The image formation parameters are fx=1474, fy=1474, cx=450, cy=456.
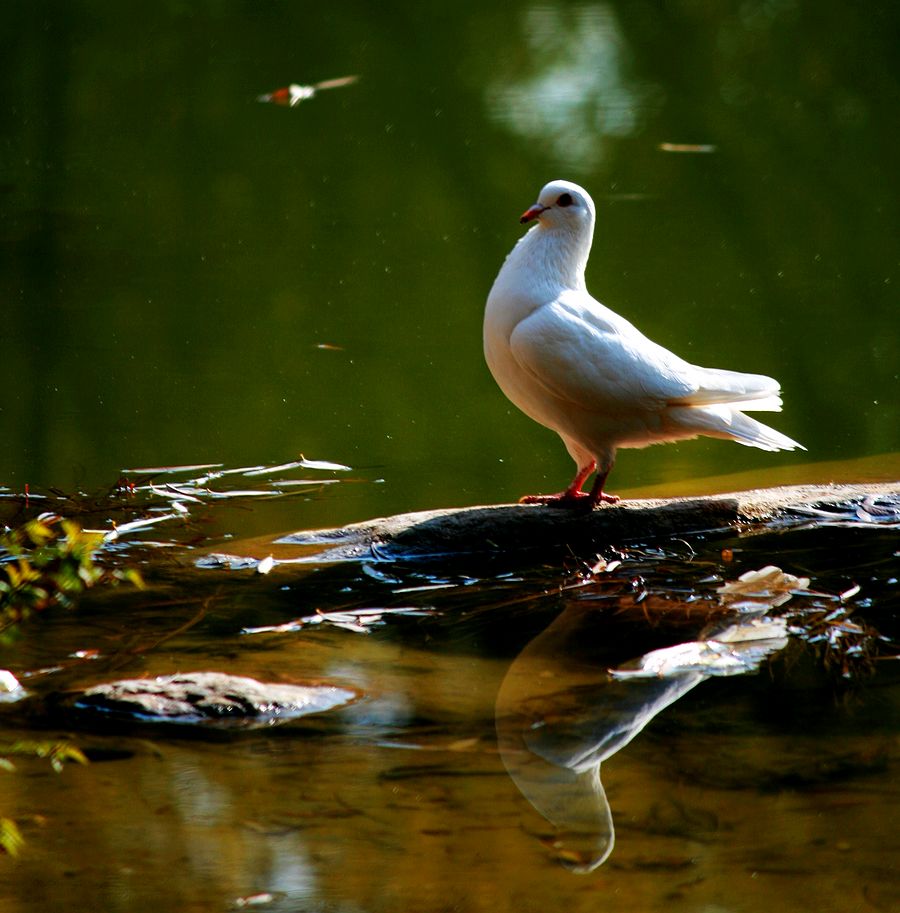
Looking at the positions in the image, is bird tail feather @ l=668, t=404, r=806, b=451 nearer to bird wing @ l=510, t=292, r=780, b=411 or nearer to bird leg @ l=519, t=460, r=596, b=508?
bird wing @ l=510, t=292, r=780, b=411

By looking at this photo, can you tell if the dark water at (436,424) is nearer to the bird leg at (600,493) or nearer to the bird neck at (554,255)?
the bird leg at (600,493)

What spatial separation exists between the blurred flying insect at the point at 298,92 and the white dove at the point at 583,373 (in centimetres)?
609

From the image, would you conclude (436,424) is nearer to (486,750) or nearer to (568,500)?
(568,500)

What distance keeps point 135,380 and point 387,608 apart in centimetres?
255

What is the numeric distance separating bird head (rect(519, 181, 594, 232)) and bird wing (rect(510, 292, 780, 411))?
0.32 metres

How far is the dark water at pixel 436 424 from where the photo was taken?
2.58m

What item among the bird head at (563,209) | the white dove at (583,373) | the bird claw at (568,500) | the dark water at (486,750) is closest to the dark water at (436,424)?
the dark water at (486,750)

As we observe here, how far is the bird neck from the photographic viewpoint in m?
4.46

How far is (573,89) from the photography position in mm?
10812

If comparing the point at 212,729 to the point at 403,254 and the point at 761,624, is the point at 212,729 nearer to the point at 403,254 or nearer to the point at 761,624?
the point at 761,624

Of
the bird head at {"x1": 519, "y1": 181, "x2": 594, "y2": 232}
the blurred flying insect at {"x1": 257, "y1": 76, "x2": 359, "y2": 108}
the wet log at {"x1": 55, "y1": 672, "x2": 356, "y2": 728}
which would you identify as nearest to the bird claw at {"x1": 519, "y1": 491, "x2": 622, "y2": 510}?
the bird head at {"x1": 519, "y1": 181, "x2": 594, "y2": 232}

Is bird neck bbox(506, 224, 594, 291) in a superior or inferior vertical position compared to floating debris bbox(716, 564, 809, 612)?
superior

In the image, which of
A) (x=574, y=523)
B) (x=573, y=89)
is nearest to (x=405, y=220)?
(x=573, y=89)

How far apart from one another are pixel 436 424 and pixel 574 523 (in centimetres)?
151
